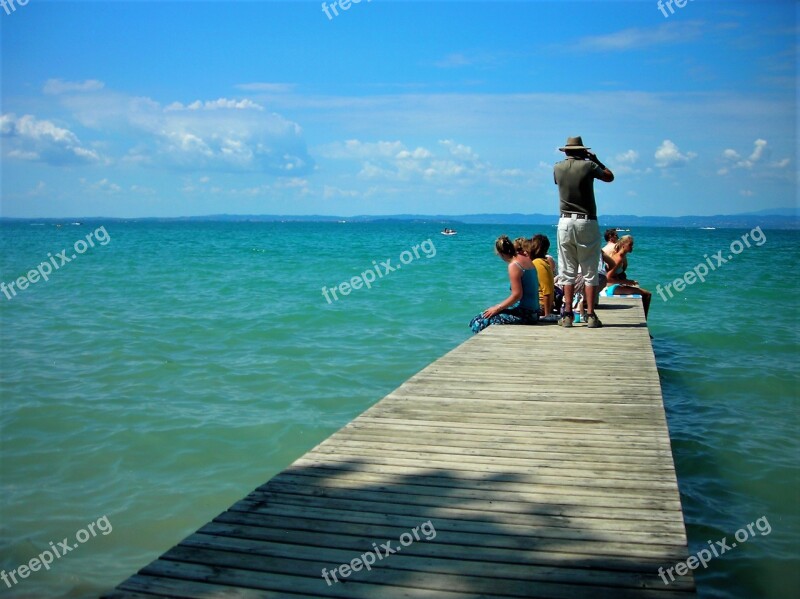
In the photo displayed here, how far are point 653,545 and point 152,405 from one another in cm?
658

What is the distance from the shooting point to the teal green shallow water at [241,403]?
529 cm

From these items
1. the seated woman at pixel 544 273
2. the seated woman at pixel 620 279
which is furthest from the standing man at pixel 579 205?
the seated woman at pixel 620 279

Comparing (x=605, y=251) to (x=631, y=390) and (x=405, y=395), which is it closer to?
(x=631, y=390)

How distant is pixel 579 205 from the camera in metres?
8.41

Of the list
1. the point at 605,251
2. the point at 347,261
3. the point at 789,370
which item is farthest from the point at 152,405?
the point at 347,261

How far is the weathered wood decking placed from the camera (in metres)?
2.88

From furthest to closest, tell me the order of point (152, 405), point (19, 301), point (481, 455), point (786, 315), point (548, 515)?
point (19, 301) → point (786, 315) → point (152, 405) → point (481, 455) → point (548, 515)

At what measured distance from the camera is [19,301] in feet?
57.2

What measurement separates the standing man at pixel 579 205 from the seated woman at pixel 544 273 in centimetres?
80

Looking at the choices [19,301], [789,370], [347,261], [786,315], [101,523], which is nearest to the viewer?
[101,523]

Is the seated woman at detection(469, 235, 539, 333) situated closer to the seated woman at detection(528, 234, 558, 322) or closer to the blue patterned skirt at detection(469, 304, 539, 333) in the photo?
the blue patterned skirt at detection(469, 304, 539, 333)

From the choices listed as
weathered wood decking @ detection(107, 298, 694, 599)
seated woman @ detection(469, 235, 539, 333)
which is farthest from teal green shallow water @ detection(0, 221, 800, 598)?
seated woman @ detection(469, 235, 539, 333)

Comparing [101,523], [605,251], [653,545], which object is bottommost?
[101,523]

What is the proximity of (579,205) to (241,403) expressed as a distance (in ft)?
14.9
